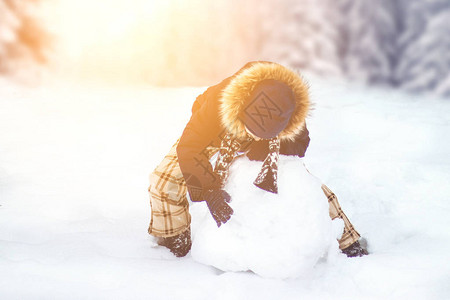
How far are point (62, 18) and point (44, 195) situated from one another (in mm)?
2525

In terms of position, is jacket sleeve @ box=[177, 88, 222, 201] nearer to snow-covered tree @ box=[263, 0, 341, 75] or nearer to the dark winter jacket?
the dark winter jacket

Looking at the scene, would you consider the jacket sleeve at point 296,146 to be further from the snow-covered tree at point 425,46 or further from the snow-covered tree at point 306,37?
the snow-covered tree at point 425,46

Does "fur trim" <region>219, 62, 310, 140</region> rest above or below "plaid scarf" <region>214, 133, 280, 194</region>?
above

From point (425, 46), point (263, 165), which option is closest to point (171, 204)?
point (263, 165)

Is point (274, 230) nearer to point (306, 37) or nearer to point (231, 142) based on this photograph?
point (231, 142)

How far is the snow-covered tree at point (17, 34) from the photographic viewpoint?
3.74 m

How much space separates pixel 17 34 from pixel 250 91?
11.2ft

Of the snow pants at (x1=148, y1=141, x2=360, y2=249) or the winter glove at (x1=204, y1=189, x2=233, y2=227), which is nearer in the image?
the winter glove at (x1=204, y1=189, x2=233, y2=227)

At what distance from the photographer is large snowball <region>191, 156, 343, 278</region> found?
1293 mm

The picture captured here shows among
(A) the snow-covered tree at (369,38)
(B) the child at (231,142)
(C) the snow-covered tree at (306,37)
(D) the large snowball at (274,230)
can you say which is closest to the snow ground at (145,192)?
(D) the large snowball at (274,230)

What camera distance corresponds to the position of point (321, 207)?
1.36m

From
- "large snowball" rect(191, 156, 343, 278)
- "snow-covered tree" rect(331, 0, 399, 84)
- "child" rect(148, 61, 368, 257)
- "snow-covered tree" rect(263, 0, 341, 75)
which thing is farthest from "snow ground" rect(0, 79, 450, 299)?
"snow-covered tree" rect(263, 0, 341, 75)

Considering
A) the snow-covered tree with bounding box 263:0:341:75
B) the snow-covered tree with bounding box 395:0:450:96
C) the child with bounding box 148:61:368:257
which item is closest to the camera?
the child with bounding box 148:61:368:257

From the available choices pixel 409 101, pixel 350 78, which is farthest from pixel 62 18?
pixel 409 101
